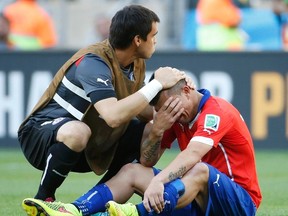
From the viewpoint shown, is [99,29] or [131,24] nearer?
[131,24]

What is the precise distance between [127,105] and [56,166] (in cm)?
71

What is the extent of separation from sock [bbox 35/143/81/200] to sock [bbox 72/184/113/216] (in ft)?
0.86

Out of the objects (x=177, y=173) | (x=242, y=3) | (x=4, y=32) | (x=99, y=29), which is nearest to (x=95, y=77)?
(x=177, y=173)

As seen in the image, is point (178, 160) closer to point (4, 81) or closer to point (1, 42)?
point (4, 81)

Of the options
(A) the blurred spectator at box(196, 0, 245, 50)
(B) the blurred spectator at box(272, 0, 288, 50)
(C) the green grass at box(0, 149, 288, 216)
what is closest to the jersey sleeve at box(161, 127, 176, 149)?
(C) the green grass at box(0, 149, 288, 216)

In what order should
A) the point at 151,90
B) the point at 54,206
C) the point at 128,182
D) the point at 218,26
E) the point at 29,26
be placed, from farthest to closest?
the point at 218,26
the point at 29,26
the point at 128,182
the point at 151,90
the point at 54,206

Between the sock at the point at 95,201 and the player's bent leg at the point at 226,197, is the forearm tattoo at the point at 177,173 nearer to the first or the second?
the player's bent leg at the point at 226,197

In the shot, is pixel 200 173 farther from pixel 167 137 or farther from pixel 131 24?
pixel 131 24

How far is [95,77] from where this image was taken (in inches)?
256

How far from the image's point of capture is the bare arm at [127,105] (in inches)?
249

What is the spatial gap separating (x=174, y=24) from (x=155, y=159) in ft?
31.1

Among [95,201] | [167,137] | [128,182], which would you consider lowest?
[95,201]

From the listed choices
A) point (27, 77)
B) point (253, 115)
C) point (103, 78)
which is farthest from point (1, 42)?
point (103, 78)

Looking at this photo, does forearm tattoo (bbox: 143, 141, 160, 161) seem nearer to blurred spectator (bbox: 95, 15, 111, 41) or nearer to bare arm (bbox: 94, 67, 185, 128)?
bare arm (bbox: 94, 67, 185, 128)
